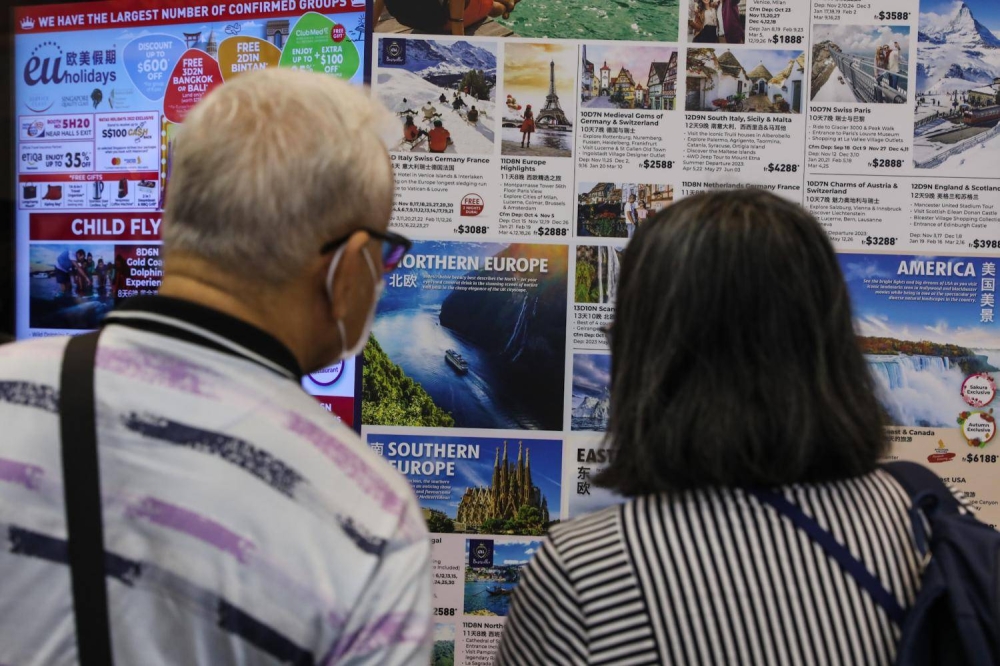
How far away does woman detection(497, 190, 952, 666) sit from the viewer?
1055mm

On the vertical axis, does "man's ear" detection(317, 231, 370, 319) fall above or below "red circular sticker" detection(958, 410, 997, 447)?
above

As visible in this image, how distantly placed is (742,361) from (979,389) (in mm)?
1794

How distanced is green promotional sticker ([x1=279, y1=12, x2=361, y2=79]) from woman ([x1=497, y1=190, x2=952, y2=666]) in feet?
5.59

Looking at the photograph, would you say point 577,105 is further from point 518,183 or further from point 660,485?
point 660,485

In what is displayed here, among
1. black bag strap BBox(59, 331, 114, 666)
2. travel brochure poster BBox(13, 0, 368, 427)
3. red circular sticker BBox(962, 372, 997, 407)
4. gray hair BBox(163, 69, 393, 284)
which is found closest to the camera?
black bag strap BBox(59, 331, 114, 666)

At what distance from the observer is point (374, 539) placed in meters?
0.96

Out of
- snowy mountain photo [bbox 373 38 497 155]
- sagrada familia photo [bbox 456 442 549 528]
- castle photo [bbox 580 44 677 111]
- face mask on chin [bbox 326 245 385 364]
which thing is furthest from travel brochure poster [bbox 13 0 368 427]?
face mask on chin [bbox 326 245 385 364]

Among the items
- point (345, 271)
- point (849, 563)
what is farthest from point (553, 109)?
point (849, 563)

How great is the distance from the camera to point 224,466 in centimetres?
94

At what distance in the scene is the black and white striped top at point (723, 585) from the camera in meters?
1.05

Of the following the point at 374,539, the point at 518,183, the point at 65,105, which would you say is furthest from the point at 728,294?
the point at 65,105

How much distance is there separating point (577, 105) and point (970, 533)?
1.80m

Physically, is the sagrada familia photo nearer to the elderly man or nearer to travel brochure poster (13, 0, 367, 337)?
travel brochure poster (13, 0, 367, 337)

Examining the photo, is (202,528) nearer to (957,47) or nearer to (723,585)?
(723,585)
